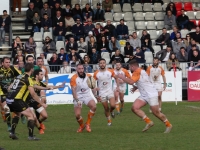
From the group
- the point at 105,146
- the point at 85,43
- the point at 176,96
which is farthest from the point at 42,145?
the point at 85,43

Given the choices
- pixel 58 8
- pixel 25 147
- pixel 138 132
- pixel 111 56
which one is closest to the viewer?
pixel 25 147

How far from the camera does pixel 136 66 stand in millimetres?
17609

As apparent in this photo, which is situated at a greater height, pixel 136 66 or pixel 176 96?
pixel 136 66

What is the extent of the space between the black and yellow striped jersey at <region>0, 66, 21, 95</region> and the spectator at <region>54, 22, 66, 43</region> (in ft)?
43.8

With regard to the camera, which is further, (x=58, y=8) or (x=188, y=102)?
(x=58, y=8)

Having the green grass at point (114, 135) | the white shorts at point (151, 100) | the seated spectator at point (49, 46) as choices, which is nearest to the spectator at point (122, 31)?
the seated spectator at point (49, 46)

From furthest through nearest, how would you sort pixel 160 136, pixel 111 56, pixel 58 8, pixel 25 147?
pixel 58 8
pixel 111 56
pixel 160 136
pixel 25 147

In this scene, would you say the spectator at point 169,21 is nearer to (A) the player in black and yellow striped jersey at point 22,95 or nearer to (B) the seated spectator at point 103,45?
(B) the seated spectator at point 103,45

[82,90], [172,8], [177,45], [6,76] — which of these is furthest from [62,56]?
[82,90]

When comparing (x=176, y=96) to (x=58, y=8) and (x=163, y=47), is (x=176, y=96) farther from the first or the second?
(x=58, y=8)

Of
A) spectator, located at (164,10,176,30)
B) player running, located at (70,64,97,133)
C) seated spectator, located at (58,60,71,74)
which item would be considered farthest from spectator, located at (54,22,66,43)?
player running, located at (70,64,97,133)

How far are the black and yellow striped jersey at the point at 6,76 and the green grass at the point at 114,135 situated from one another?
1.19m

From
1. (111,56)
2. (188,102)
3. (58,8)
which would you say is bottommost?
(188,102)

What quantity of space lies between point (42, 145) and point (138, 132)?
12.3ft
